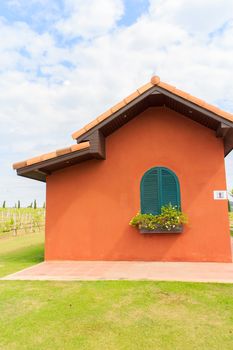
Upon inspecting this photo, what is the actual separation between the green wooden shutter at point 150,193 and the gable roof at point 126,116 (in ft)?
5.42

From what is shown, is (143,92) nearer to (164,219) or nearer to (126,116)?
(126,116)

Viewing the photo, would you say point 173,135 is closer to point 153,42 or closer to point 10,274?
point 153,42

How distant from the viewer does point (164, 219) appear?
304 inches

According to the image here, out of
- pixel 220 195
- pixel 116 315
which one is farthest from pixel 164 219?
pixel 116 315

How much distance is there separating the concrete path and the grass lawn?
19.6 inches

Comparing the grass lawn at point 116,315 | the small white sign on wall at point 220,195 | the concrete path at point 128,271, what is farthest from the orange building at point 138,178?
the grass lawn at point 116,315

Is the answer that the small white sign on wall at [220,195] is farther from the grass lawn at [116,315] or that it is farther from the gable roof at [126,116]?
the grass lawn at [116,315]

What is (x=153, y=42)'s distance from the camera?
794cm

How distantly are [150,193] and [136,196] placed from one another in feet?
1.48

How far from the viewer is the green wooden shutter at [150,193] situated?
26.6 feet

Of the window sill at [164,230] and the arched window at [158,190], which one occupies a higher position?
the arched window at [158,190]

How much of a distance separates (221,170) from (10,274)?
655 cm

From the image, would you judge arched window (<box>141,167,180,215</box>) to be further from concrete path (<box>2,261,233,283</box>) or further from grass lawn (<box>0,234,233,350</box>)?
grass lawn (<box>0,234,233,350</box>)

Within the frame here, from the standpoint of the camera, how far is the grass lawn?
122 inches
